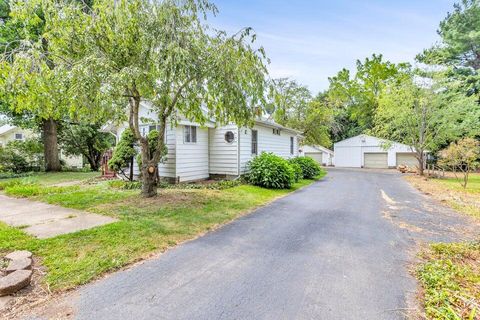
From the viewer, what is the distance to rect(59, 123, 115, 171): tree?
18.3 metres

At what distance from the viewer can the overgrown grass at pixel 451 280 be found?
249 cm

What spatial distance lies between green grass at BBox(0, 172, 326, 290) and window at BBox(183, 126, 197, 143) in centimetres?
311

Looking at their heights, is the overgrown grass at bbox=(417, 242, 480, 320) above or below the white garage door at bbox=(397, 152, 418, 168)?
below

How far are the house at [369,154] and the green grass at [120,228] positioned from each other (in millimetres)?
22049

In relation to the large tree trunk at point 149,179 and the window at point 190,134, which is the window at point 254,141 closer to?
the window at point 190,134

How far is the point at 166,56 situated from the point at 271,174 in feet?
22.7

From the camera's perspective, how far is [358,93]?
3419cm

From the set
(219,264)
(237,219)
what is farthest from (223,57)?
(219,264)

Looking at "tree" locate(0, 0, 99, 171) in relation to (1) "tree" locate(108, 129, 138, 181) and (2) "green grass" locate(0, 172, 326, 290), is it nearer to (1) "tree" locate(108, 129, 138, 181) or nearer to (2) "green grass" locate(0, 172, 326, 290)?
(2) "green grass" locate(0, 172, 326, 290)

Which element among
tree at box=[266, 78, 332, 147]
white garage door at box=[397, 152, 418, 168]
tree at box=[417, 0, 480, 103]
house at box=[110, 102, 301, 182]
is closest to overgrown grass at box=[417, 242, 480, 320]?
house at box=[110, 102, 301, 182]

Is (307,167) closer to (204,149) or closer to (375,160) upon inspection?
(204,149)

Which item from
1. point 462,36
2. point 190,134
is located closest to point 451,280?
point 190,134

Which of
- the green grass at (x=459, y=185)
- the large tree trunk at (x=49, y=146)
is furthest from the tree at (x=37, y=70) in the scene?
the green grass at (x=459, y=185)

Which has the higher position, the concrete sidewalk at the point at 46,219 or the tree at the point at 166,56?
the tree at the point at 166,56
